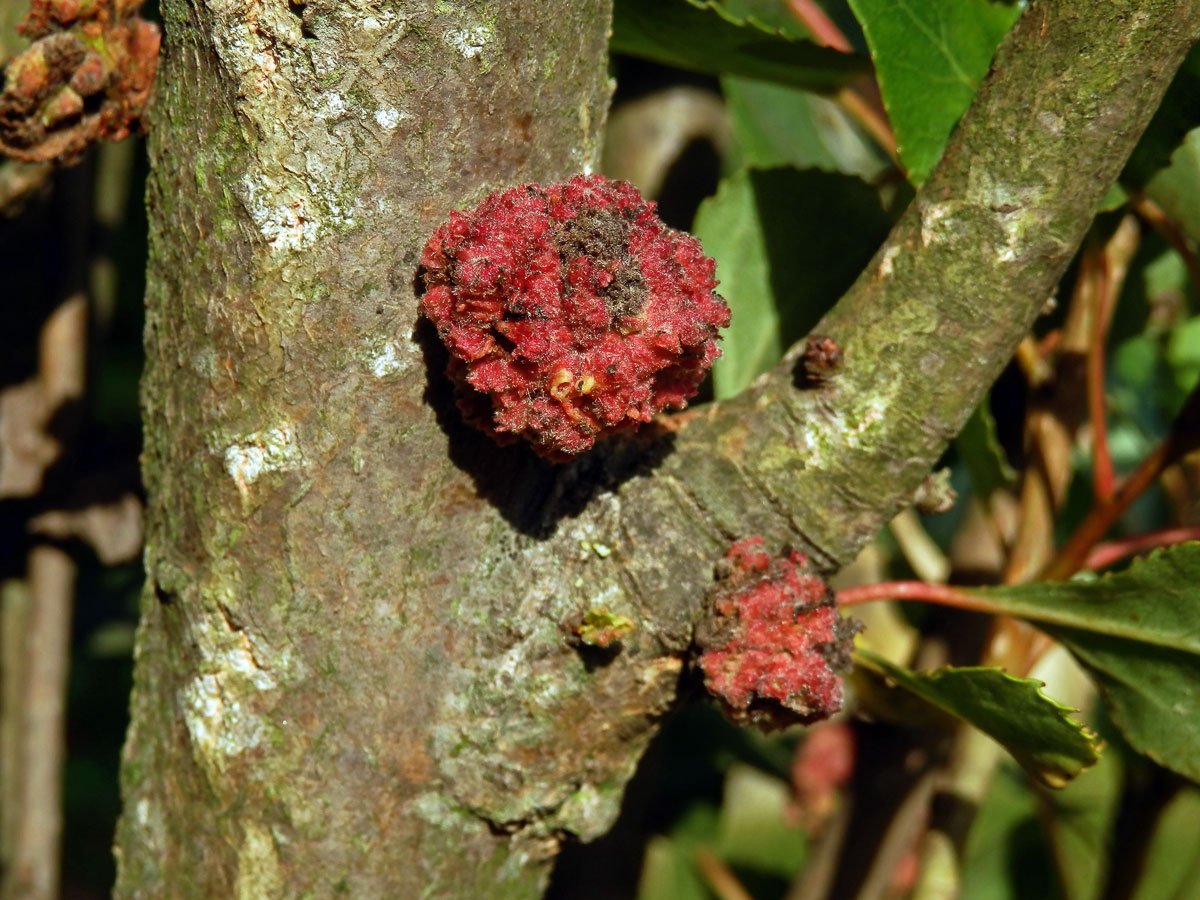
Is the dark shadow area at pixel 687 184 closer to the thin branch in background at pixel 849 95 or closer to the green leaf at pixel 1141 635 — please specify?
the thin branch in background at pixel 849 95

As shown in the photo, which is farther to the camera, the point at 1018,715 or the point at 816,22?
the point at 816,22

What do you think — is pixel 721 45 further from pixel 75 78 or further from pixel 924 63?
pixel 75 78

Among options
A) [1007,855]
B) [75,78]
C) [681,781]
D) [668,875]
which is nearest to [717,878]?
[668,875]

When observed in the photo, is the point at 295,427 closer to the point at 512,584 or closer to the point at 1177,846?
the point at 512,584

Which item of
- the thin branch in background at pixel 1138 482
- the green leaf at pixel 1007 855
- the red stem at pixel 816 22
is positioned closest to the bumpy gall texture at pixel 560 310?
the thin branch in background at pixel 1138 482

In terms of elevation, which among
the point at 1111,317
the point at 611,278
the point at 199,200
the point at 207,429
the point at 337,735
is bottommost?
the point at 337,735

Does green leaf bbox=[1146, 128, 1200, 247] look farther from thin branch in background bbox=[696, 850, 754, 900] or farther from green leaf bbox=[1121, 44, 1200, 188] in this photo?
thin branch in background bbox=[696, 850, 754, 900]

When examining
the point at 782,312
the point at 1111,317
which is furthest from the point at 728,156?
the point at 782,312
